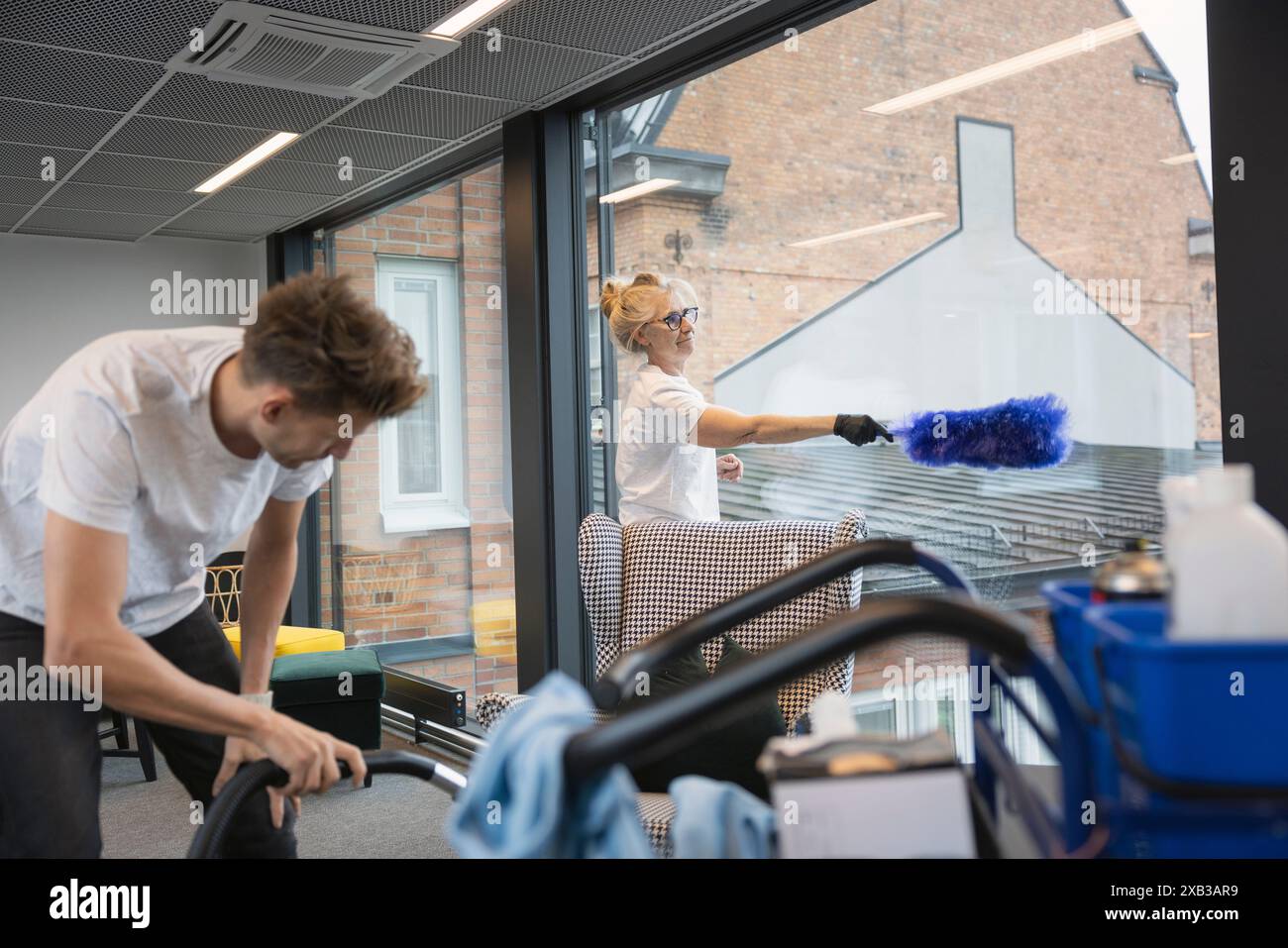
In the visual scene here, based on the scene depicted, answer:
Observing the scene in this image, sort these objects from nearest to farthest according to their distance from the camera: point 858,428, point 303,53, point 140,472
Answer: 1. point 140,472
2. point 858,428
3. point 303,53

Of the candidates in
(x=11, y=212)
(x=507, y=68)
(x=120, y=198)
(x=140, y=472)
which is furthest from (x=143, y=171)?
(x=140, y=472)

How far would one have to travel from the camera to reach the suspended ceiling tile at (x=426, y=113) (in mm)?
3799

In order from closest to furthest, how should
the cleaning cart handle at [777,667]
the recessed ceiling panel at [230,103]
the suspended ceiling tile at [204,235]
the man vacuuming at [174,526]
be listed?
the cleaning cart handle at [777,667] → the man vacuuming at [174,526] → the recessed ceiling panel at [230,103] → the suspended ceiling tile at [204,235]

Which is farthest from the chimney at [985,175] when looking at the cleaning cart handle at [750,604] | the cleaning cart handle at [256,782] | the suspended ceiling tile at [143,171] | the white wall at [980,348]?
the suspended ceiling tile at [143,171]

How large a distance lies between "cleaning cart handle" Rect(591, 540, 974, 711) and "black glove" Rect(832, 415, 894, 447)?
1.11 metres

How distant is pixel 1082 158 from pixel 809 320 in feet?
2.74

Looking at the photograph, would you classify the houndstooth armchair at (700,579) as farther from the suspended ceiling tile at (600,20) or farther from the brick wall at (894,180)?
the suspended ceiling tile at (600,20)

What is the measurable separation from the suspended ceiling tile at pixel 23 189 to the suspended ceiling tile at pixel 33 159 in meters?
0.09

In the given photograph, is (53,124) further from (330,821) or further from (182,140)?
(330,821)

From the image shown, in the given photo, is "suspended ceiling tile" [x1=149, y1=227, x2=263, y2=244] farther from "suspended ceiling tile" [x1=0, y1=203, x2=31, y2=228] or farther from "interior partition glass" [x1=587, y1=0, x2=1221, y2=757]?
"interior partition glass" [x1=587, y1=0, x2=1221, y2=757]

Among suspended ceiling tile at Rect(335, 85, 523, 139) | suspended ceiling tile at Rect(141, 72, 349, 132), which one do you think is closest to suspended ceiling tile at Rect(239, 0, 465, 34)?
suspended ceiling tile at Rect(335, 85, 523, 139)

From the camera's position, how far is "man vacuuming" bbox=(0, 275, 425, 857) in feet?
4.23

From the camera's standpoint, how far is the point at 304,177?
4883mm

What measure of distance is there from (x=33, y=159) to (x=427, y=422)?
188 cm
